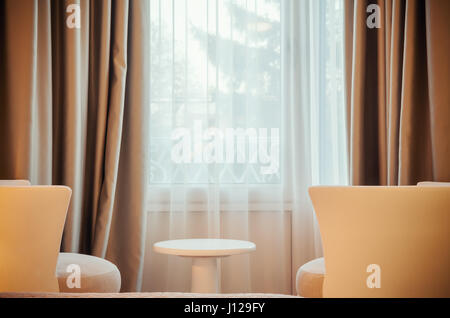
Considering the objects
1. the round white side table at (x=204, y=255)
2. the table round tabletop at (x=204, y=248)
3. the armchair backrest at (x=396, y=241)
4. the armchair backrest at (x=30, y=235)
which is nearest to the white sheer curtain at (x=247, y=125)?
the table round tabletop at (x=204, y=248)

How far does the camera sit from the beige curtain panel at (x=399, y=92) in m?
2.36

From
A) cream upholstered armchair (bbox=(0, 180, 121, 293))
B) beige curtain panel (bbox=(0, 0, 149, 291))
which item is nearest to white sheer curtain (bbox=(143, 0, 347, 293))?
beige curtain panel (bbox=(0, 0, 149, 291))

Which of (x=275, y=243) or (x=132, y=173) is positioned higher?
(x=132, y=173)

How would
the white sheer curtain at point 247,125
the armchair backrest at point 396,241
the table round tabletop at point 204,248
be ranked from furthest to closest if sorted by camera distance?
the white sheer curtain at point 247,125
the table round tabletop at point 204,248
the armchair backrest at point 396,241

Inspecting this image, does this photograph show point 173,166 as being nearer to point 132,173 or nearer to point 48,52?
point 132,173

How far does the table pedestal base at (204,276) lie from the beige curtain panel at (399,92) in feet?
3.17

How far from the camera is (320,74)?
2.80 meters

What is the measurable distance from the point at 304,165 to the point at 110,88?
1.18 meters

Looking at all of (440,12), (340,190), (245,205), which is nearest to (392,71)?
(440,12)

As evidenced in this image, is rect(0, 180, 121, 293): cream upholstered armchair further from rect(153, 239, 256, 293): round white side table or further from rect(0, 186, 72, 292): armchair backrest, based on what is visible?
rect(153, 239, 256, 293): round white side table

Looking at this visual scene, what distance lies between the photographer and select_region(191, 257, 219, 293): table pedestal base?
2.14m

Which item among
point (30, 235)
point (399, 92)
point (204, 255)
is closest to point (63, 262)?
point (30, 235)

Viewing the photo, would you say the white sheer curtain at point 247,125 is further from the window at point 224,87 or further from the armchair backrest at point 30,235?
the armchair backrest at point 30,235

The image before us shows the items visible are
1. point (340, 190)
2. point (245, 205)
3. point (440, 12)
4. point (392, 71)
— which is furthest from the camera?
point (245, 205)
